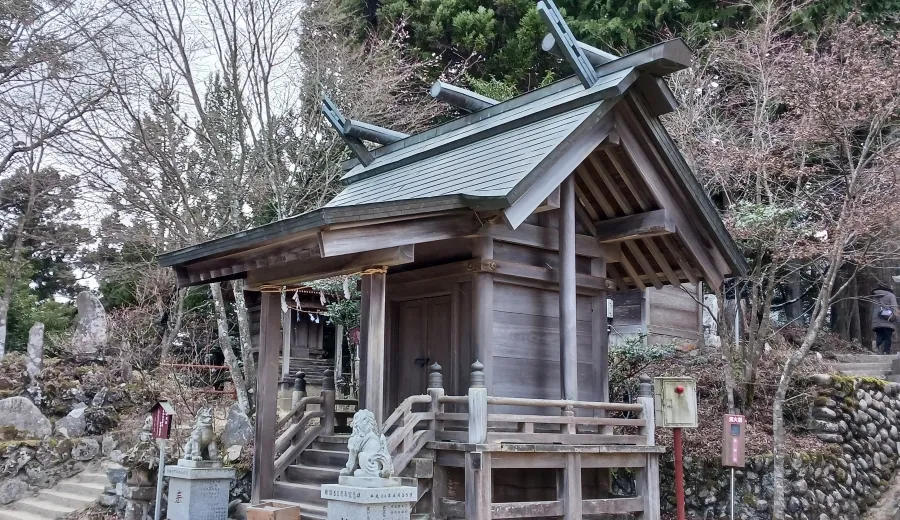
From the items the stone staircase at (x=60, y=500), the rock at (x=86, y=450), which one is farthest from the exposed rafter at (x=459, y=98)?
the rock at (x=86, y=450)

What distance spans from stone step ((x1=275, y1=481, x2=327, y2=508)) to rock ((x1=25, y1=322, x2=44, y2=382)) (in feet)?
36.8

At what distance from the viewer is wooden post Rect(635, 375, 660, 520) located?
29.4ft

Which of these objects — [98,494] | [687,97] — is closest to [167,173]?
[98,494]

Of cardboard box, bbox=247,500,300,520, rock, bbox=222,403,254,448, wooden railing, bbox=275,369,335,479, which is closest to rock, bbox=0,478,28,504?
rock, bbox=222,403,254,448

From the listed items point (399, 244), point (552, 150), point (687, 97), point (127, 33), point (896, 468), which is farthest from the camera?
point (127, 33)

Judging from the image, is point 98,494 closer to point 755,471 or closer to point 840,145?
point 755,471

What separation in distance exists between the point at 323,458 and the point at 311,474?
314 mm

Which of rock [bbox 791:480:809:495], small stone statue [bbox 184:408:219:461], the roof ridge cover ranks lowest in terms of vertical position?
rock [bbox 791:480:809:495]

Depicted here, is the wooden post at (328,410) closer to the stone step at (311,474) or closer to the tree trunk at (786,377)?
the stone step at (311,474)

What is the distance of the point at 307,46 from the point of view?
17.3 metres

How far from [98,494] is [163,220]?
5799 mm

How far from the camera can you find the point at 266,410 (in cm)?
932

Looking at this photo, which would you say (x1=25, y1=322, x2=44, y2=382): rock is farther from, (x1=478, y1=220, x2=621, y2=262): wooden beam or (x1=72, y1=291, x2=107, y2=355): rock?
(x1=478, y1=220, x2=621, y2=262): wooden beam

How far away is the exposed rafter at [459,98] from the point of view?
427 inches
